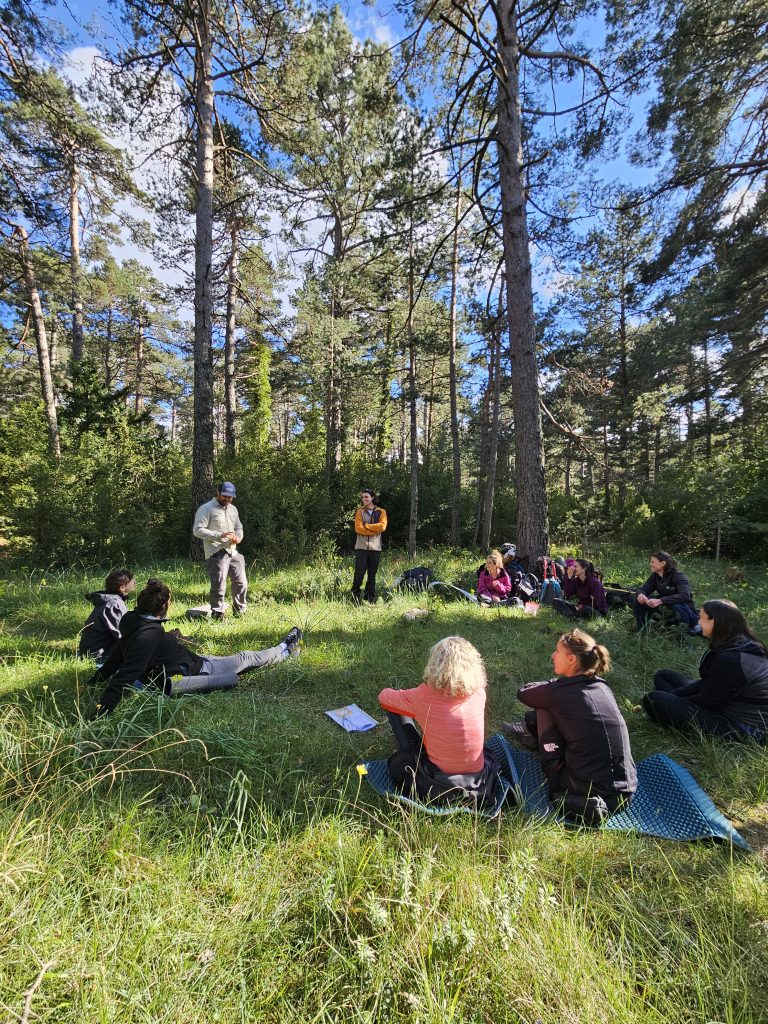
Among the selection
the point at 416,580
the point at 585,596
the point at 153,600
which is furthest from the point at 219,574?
the point at 585,596

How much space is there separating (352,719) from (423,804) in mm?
1171

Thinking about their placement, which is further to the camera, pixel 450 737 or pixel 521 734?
pixel 521 734

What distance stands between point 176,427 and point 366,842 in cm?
4530

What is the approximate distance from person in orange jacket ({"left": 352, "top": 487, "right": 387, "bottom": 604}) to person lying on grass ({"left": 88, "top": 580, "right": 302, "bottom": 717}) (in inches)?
114

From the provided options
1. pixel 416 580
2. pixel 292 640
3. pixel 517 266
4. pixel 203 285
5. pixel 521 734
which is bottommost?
pixel 521 734

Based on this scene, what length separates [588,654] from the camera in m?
2.37

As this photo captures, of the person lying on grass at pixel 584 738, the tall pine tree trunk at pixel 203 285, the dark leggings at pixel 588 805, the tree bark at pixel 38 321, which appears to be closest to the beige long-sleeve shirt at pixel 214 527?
the tall pine tree trunk at pixel 203 285

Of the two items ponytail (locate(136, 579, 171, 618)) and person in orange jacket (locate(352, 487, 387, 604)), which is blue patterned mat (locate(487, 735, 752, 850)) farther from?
person in orange jacket (locate(352, 487, 387, 604))

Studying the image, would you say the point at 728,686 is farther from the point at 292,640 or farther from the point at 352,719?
the point at 292,640

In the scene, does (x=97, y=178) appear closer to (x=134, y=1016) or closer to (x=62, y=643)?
(x=62, y=643)

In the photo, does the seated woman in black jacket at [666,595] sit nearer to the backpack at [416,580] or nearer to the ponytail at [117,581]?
the backpack at [416,580]

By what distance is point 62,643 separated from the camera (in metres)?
4.29

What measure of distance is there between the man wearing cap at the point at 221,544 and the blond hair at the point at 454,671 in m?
3.78

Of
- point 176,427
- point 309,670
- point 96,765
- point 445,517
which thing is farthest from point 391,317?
point 176,427
